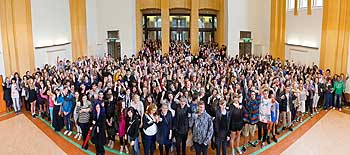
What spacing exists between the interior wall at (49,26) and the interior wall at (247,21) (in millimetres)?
10724

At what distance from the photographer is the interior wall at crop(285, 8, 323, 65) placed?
15797 millimetres

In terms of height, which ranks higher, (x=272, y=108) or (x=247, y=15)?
(x=247, y=15)

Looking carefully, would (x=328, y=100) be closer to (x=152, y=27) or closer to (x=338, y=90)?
(x=338, y=90)

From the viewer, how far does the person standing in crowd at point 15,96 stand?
1166 cm

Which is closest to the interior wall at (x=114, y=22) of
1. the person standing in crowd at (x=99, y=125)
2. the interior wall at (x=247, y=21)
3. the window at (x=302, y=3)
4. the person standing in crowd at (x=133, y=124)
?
the interior wall at (x=247, y=21)

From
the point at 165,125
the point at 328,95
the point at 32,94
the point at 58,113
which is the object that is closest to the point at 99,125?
the point at 165,125

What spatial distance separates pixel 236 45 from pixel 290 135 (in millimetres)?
13892

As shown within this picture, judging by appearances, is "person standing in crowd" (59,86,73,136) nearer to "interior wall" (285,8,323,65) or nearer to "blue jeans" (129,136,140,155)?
"blue jeans" (129,136,140,155)

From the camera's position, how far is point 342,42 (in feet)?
45.4

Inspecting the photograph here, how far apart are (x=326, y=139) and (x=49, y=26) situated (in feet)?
47.0

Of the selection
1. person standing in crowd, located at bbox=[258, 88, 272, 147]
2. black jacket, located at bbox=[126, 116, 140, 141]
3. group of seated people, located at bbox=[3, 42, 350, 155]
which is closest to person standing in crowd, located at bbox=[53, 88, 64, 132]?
group of seated people, located at bbox=[3, 42, 350, 155]

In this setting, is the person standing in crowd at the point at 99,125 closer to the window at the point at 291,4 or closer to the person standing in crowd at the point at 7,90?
the person standing in crowd at the point at 7,90

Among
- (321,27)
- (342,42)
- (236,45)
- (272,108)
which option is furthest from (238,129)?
Result: (236,45)

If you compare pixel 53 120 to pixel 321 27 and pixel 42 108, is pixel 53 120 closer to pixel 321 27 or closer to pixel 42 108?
pixel 42 108
